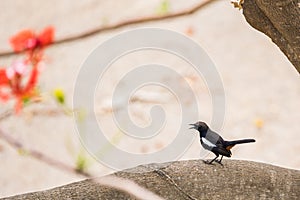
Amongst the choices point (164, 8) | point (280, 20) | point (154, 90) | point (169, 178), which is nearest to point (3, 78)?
point (169, 178)

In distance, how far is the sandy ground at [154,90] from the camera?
2.03 metres

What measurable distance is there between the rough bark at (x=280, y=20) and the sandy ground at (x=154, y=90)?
1211mm

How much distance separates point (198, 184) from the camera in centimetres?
75

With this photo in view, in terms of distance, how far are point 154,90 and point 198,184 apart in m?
1.53

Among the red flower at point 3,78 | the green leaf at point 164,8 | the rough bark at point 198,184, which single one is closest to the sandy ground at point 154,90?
the green leaf at point 164,8

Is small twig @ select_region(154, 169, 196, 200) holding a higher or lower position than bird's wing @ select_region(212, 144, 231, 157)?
lower

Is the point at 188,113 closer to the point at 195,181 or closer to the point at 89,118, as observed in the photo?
the point at 89,118

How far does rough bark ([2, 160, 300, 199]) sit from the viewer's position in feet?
2.41

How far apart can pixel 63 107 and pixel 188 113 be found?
0.41 meters

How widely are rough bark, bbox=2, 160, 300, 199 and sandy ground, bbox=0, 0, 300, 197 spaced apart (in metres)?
1.12

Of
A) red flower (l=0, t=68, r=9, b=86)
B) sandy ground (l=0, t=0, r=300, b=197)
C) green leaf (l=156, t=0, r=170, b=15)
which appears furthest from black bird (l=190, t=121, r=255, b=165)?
green leaf (l=156, t=0, r=170, b=15)

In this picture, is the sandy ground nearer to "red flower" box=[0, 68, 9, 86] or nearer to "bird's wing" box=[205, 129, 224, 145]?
"red flower" box=[0, 68, 9, 86]

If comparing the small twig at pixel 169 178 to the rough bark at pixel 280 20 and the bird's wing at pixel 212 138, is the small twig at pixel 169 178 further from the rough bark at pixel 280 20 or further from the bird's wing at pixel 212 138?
the rough bark at pixel 280 20

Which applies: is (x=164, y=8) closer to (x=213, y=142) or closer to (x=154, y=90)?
(x=154, y=90)
